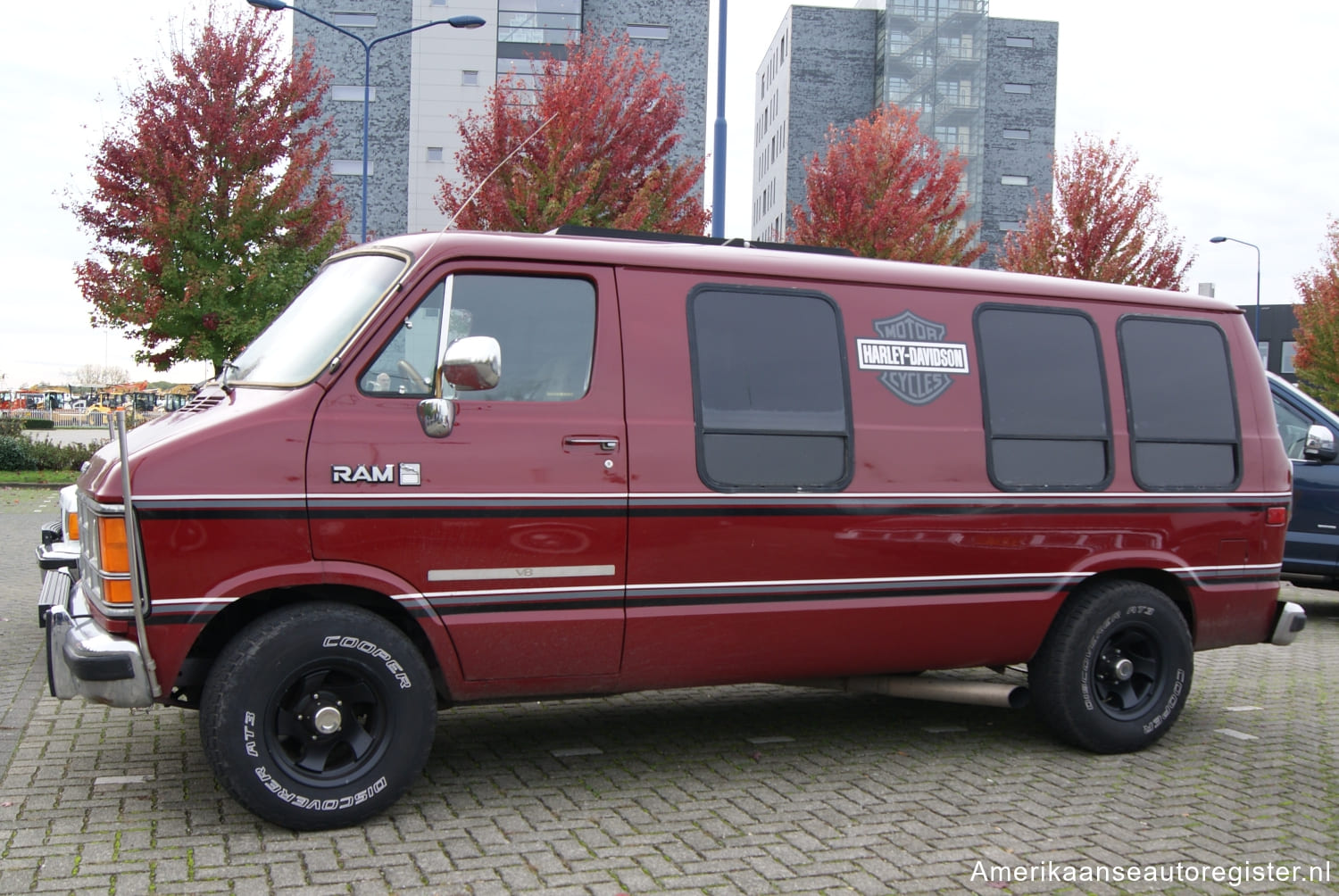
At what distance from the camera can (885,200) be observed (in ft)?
80.6

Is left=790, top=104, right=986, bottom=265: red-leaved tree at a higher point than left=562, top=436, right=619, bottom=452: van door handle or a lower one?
higher

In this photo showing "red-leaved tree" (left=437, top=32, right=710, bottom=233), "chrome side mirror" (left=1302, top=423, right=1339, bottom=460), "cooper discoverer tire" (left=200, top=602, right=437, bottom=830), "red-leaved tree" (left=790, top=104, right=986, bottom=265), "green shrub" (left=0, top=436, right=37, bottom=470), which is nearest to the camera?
"cooper discoverer tire" (left=200, top=602, right=437, bottom=830)

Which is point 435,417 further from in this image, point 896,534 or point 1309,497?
point 1309,497

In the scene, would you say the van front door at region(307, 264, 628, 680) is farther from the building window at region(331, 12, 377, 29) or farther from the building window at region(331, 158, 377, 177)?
the building window at region(331, 12, 377, 29)

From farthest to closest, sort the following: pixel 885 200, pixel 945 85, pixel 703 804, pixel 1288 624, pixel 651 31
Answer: pixel 945 85 → pixel 651 31 → pixel 885 200 → pixel 1288 624 → pixel 703 804

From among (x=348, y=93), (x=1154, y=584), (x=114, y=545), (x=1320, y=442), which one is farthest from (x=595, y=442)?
(x=348, y=93)

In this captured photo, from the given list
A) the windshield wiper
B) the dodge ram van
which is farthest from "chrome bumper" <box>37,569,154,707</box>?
the windshield wiper

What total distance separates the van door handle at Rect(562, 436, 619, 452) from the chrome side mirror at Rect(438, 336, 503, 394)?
1.46 ft

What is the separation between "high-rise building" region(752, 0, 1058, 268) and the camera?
6300cm

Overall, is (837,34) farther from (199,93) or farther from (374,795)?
(374,795)

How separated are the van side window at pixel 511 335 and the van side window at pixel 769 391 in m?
0.54

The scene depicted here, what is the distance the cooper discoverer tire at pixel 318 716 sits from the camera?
14.9 ft

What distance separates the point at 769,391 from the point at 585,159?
16.2m

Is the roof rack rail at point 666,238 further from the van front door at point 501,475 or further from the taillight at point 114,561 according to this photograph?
the taillight at point 114,561
